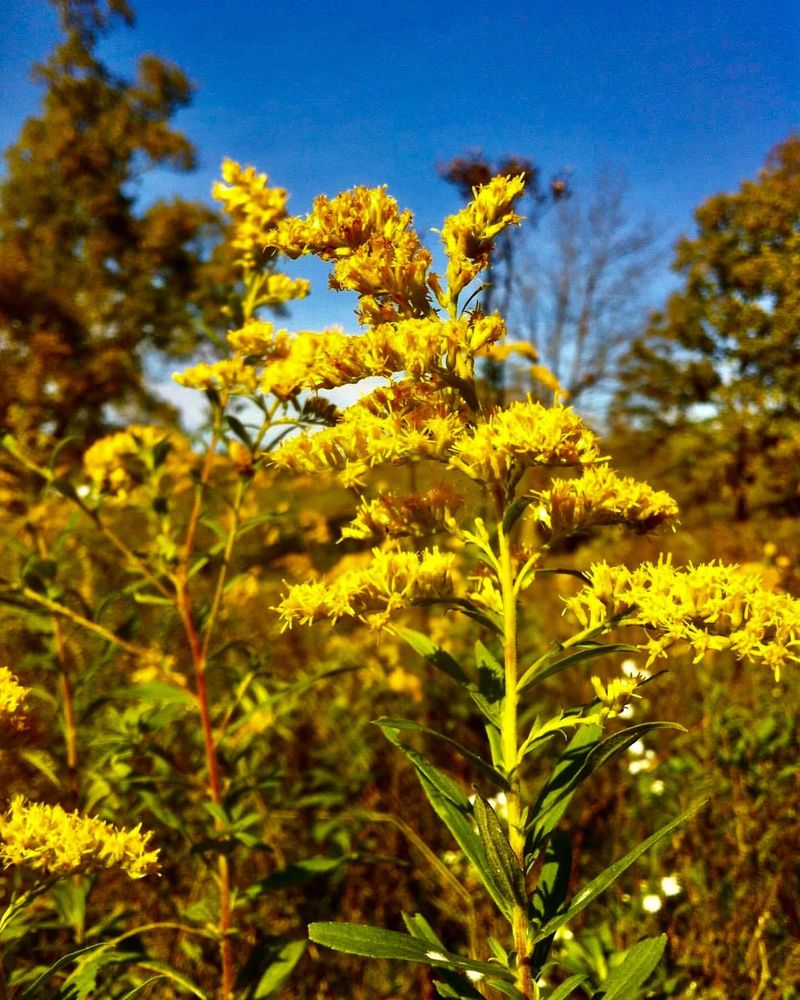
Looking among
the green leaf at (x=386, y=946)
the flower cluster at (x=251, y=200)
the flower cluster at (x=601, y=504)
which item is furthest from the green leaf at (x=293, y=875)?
the flower cluster at (x=251, y=200)

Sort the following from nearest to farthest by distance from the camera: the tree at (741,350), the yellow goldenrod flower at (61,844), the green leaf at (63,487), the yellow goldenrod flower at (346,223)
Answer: the yellow goldenrod flower at (61,844) → the yellow goldenrod flower at (346,223) → the green leaf at (63,487) → the tree at (741,350)

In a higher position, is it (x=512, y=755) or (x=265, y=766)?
(x=512, y=755)

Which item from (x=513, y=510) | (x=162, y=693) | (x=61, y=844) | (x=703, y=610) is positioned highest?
(x=513, y=510)

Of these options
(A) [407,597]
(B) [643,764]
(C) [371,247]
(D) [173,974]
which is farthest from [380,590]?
(B) [643,764]

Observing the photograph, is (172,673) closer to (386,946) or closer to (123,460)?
(123,460)

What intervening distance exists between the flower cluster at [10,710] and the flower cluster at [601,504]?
970mm

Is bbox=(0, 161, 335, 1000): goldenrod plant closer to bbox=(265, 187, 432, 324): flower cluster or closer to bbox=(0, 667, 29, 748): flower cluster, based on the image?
bbox=(0, 667, 29, 748): flower cluster

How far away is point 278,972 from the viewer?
1.47 metres

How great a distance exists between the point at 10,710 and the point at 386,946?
0.74 meters

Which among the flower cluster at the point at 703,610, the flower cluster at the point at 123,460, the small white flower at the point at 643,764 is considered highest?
the flower cluster at the point at 123,460

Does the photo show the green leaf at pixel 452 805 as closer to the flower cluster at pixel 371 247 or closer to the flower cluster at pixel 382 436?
the flower cluster at pixel 382 436

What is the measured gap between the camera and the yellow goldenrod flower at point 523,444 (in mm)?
1113

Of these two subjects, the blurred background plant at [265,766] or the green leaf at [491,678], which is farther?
the blurred background plant at [265,766]

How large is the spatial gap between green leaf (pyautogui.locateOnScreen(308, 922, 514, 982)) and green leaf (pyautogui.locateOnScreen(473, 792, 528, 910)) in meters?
0.10
